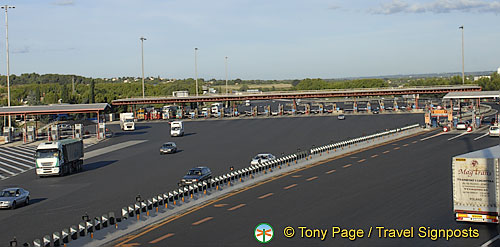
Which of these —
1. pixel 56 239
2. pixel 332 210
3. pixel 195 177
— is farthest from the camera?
pixel 195 177

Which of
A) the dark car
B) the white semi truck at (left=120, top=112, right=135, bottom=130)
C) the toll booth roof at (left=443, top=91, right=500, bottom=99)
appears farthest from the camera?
the white semi truck at (left=120, top=112, right=135, bottom=130)

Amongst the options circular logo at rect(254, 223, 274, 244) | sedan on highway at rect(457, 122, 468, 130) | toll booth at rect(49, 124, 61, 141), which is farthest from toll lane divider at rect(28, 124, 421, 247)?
toll booth at rect(49, 124, 61, 141)

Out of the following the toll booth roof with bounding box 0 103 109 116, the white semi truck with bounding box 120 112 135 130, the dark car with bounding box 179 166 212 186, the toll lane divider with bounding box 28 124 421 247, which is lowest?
the toll lane divider with bounding box 28 124 421 247

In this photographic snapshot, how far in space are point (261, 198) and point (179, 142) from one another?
4654 centimetres

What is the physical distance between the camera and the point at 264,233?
81.9 ft

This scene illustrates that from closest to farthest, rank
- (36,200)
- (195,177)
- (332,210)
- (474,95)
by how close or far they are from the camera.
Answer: (332,210) → (36,200) → (195,177) → (474,95)

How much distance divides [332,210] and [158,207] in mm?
9578

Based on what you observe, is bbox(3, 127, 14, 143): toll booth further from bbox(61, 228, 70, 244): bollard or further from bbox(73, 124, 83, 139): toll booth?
bbox(61, 228, 70, 244): bollard

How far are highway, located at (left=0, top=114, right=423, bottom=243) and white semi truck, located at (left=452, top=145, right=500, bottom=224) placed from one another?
18397mm

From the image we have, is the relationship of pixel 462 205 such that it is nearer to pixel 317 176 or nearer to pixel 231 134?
pixel 317 176

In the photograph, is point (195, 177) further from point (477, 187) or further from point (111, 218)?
point (477, 187)

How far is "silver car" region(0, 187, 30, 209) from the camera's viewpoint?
113ft

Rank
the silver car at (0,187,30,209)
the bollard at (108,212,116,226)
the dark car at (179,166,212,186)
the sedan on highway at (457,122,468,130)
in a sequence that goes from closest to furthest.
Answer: the bollard at (108,212,116,226) → the silver car at (0,187,30,209) → the dark car at (179,166,212,186) → the sedan on highway at (457,122,468,130)

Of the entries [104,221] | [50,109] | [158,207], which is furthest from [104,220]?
[50,109]
